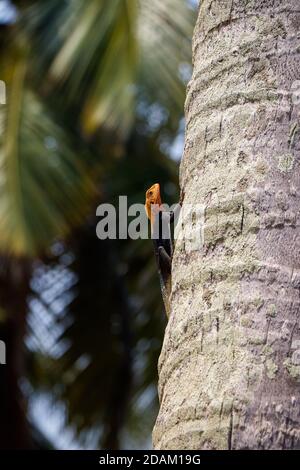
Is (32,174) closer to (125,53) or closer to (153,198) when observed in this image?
(125,53)

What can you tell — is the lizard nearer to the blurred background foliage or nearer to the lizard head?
the lizard head

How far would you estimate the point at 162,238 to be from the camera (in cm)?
390

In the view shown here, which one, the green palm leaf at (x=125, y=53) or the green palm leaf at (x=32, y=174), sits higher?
the green palm leaf at (x=125, y=53)

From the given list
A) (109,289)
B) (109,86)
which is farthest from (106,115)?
(109,289)

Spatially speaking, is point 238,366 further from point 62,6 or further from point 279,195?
point 62,6

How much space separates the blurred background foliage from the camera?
7.48m

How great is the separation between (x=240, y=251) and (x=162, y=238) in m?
1.22

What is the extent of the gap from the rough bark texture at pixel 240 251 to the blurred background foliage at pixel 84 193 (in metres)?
4.16

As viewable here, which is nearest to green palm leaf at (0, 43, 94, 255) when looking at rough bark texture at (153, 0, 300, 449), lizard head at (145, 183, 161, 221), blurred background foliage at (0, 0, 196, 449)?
blurred background foliage at (0, 0, 196, 449)

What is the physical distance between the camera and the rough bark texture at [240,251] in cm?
248

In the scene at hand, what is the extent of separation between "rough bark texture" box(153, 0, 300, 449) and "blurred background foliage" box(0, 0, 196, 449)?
4159 mm

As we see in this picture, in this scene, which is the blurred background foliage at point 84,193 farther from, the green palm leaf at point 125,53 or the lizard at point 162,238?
the lizard at point 162,238

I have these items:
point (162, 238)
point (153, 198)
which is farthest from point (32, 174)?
point (162, 238)

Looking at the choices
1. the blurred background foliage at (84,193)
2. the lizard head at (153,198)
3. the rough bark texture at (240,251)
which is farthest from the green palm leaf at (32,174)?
the rough bark texture at (240,251)
